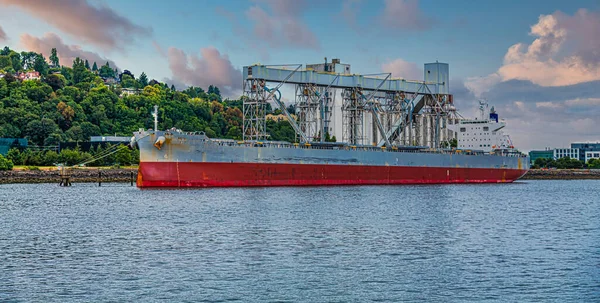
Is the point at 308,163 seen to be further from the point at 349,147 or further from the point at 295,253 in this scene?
the point at 295,253

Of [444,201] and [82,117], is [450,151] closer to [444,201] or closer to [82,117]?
[444,201]

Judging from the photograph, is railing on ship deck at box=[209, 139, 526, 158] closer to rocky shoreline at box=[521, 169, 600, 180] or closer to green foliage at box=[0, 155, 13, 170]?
rocky shoreline at box=[521, 169, 600, 180]

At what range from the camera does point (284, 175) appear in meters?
61.3

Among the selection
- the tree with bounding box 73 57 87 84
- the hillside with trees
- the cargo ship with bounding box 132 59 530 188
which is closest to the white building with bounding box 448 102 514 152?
the cargo ship with bounding box 132 59 530 188

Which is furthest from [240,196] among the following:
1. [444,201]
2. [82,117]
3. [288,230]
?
[82,117]

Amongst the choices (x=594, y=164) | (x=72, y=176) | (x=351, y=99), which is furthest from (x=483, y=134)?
(x=594, y=164)

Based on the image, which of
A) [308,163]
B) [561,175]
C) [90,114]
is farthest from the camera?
[90,114]

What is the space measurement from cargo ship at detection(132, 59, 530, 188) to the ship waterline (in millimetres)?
78

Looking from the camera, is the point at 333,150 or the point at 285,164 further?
the point at 333,150

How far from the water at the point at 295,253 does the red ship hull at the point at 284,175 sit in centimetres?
1202

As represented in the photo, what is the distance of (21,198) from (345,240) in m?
33.1

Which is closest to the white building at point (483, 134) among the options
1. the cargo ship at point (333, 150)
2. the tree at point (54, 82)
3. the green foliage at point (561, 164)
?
the cargo ship at point (333, 150)

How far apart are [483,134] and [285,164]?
1342 inches

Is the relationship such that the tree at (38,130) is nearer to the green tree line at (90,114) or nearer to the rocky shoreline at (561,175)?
the green tree line at (90,114)
